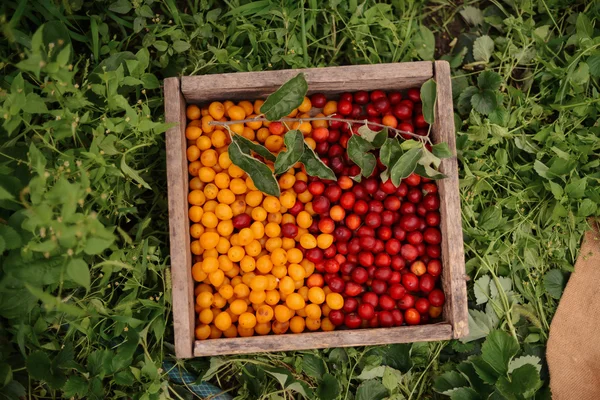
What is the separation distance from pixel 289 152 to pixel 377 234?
1.93 ft

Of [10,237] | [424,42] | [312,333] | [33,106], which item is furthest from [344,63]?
[10,237]

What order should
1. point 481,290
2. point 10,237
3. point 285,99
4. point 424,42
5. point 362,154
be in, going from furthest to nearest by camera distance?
point 424,42 < point 481,290 < point 362,154 < point 285,99 < point 10,237

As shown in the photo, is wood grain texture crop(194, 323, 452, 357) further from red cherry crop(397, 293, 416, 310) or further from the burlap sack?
the burlap sack

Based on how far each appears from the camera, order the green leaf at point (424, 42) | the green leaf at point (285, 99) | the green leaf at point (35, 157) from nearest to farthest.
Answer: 1. the green leaf at point (35, 157)
2. the green leaf at point (285, 99)
3. the green leaf at point (424, 42)

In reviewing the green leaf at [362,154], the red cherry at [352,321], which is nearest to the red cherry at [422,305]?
the red cherry at [352,321]

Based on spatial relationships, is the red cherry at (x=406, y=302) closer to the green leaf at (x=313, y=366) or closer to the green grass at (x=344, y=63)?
the green grass at (x=344, y=63)

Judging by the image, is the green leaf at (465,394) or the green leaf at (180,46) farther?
the green leaf at (180,46)

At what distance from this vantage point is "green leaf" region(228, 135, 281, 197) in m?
1.93

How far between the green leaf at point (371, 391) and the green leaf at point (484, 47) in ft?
5.30

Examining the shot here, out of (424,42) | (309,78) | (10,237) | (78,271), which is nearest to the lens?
(78,271)

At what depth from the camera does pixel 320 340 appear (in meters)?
2.03

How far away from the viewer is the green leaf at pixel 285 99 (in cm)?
189

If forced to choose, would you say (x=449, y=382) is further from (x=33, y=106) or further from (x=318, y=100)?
(x=33, y=106)

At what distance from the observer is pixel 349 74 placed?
2.12 meters
